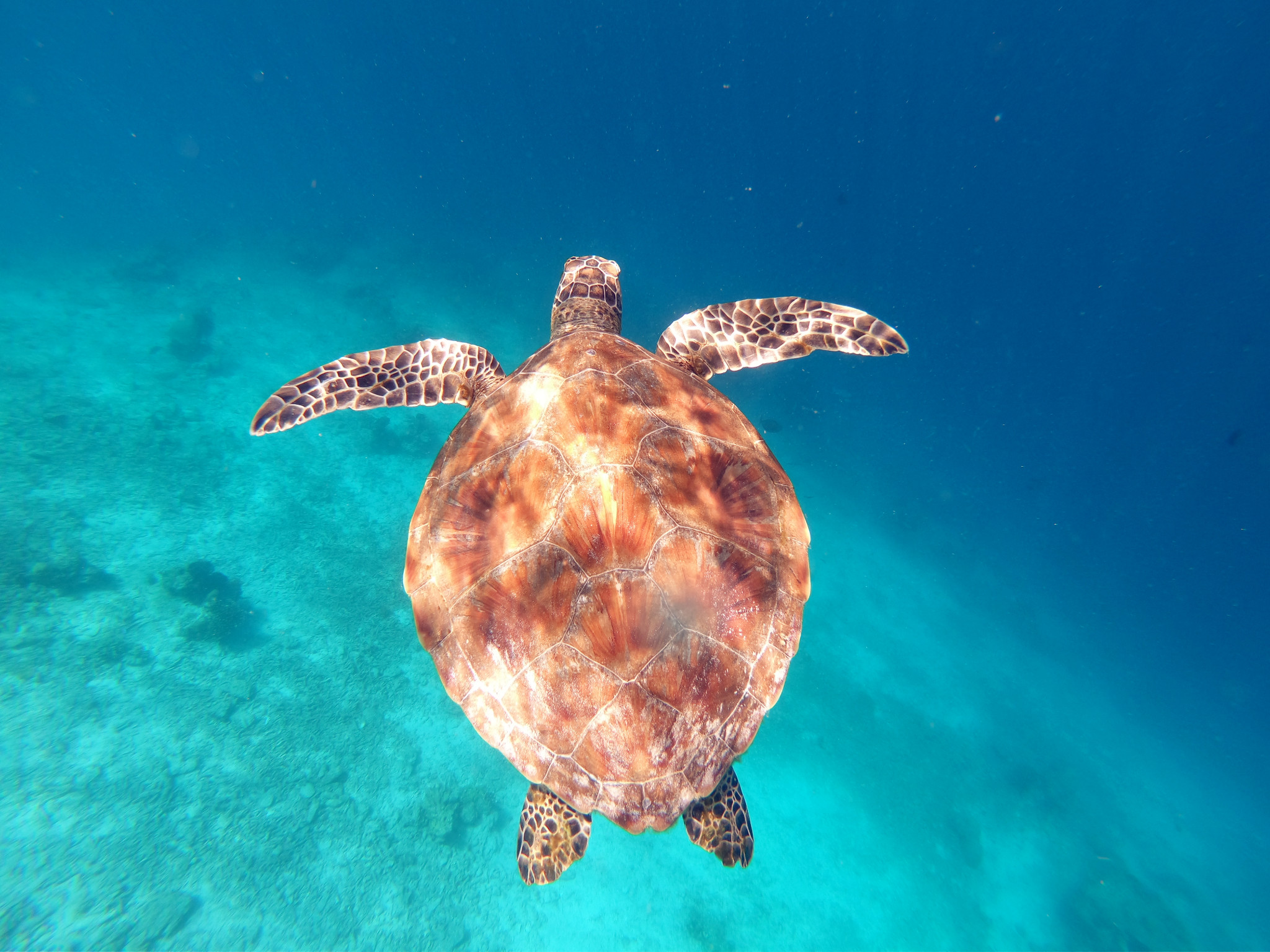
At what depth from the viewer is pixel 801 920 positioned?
33.2ft

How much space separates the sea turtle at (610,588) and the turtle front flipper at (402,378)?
52.5 inches

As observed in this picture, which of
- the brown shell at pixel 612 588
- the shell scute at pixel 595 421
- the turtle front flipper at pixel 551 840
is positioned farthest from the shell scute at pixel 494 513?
the turtle front flipper at pixel 551 840

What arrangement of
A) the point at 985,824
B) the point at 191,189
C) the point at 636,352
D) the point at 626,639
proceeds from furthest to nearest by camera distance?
1. the point at 191,189
2. the point at 985,824
3. the point at 636,352
4. the point at 626,639

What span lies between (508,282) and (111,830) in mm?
21021

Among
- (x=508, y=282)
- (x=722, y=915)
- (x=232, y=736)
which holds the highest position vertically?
(x=508, y=282)

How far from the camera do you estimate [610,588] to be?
270 cm

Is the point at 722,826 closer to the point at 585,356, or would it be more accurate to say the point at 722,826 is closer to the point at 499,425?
the point at 499,425

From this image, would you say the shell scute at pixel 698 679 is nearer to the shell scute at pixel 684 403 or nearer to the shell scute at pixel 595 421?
the shell scute at pixel 595 421

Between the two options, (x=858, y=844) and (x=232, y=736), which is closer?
(x=232, y=736)

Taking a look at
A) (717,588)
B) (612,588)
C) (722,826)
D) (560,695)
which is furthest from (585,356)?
(722,826)

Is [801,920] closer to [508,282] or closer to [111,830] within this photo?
[111,830]

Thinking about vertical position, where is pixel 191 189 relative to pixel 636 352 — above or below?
above

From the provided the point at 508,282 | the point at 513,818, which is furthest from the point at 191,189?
the point at 513,818

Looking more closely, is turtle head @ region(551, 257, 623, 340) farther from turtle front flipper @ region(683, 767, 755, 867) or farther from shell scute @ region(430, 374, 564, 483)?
turtle front flipper @ region(683, 767, 755, 867)
